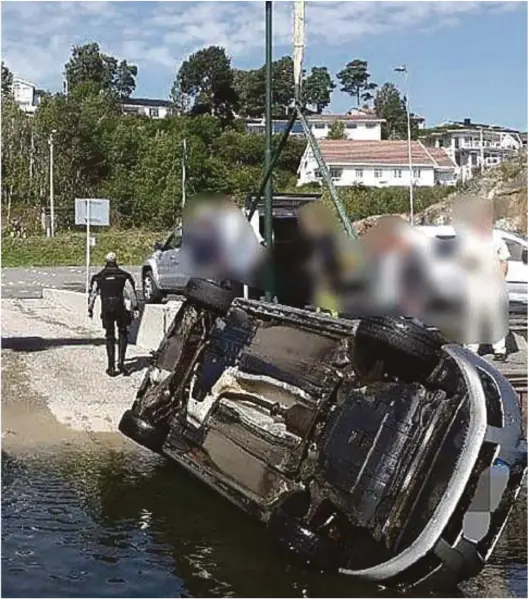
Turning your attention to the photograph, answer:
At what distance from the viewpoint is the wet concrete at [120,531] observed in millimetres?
6836

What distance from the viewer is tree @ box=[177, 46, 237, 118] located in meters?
17.5

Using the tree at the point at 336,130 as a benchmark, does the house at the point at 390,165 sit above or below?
below

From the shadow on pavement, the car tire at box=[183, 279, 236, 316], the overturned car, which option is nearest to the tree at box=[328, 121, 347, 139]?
the shadow on pavement

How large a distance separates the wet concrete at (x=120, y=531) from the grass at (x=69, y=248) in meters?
27.9

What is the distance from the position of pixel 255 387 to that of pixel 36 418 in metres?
5.23

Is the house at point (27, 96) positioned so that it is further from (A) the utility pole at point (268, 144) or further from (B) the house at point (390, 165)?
(A) the utility pole at point (268, 144)

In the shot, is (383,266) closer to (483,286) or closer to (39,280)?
(483,286)

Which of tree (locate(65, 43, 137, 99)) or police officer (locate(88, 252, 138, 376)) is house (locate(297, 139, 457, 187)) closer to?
tree (locate(65, 43, 137, 99))

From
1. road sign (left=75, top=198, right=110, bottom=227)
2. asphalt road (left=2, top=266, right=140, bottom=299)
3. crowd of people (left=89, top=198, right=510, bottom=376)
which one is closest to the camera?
crowd of people (left=89, top=198, right=510, bottom=376)

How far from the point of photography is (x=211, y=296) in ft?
30.8

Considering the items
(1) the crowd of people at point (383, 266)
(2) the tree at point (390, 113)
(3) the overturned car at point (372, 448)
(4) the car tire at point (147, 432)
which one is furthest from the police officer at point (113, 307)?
(2) the tree at point (390, 113)

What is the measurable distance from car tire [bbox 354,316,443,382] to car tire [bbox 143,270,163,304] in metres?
17.5

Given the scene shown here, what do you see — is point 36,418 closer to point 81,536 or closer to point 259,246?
point 259,246

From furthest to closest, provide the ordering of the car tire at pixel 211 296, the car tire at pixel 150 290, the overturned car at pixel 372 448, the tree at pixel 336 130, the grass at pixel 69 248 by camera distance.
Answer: the tree at pixel 336 130, the grass at pixel 69 248, the car tire at pixel 150 290, the car tire at pixel 211 296, the overturned car at pixel 372 448
